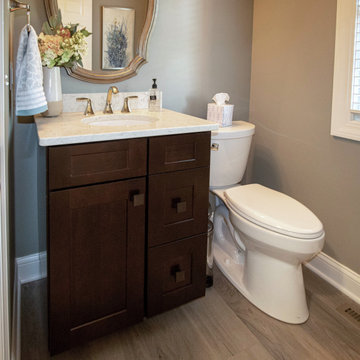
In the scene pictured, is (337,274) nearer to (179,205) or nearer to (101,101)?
(179,205)

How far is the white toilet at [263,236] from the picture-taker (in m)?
1.67

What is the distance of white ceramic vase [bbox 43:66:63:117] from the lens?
66.0 inches

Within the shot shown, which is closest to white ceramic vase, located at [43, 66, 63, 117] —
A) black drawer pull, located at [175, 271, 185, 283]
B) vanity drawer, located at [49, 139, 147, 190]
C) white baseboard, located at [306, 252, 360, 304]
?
vanity drawer, located at [49, 139, 147, 190]

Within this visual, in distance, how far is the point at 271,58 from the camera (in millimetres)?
2320

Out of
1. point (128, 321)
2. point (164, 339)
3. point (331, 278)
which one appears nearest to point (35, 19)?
point (128, 321)

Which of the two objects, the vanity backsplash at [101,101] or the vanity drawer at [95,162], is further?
the vanity backsplash at [101,101]

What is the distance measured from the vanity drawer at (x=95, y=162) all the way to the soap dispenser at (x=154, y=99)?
0.63 metres

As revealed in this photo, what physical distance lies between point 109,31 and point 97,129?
73 cm

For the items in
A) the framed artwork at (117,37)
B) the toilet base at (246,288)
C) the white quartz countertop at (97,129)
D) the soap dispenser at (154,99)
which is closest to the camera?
the white quartz countertop at (97,129)

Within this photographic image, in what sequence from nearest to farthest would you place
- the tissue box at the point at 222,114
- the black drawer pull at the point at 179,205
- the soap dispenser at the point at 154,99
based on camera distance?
the black drawer pull at the point at 179,205 < the soap dispenser at the point at 154,99 < the tissue box at the point at 222,114

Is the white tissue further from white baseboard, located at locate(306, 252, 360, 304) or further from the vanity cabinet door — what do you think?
white baseboard, located at locate(306, 252, 360, 304)

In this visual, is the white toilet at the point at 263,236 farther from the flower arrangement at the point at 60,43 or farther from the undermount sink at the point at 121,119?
the flower arrangement at the point at 60,43

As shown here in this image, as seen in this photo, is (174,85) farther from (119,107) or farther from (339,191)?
(339,191)

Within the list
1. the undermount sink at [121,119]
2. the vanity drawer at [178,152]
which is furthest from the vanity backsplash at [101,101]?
the vanity drawer at [178,152]
